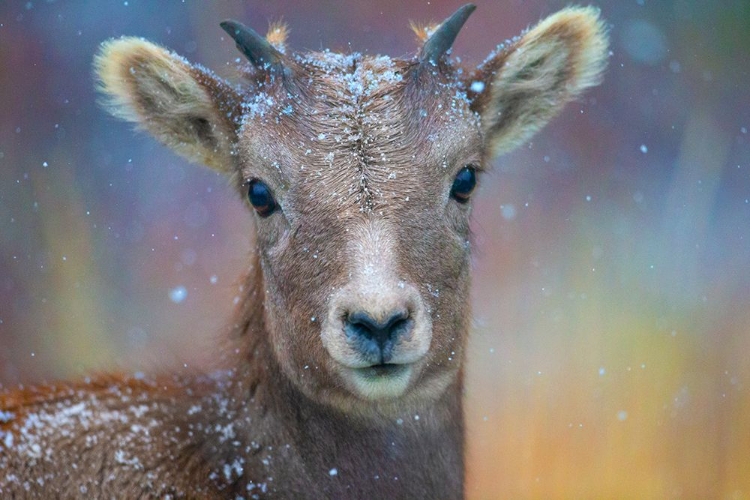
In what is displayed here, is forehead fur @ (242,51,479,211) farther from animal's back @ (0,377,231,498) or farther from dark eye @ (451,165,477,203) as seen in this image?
animal's back @ (0,377,231,498)

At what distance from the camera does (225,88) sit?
5809 millimetres

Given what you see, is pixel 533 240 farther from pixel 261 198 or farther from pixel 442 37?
pixel 261 198

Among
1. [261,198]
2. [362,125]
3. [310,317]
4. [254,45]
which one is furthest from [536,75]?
[310,317]

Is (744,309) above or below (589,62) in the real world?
above

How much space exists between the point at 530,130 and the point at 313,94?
2.14m

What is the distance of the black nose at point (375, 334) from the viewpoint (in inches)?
173

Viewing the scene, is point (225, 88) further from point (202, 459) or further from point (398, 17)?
point (398, 17)

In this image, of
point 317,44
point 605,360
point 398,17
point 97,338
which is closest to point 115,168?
point 97,338

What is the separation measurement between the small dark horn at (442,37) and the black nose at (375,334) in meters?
2.17

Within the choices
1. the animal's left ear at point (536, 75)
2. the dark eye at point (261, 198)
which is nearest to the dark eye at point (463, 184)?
the animal's left ear at point (536, 75)

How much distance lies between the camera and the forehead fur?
5.05 meters

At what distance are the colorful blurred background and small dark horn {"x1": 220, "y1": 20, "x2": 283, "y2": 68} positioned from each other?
537cm

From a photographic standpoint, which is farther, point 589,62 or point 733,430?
point 733,430

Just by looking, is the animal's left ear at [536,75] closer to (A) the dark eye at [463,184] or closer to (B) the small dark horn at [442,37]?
(B) the small dark horn at [442,37]
